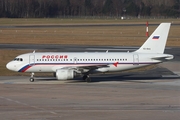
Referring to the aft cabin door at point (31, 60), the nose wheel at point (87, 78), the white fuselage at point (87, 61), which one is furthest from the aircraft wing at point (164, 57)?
the aft cabin door at point (31, 60)

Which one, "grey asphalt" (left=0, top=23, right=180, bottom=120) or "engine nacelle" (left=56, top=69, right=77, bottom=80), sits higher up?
"engine nacelle" (left=56, top=69, right=77, bottom=80)

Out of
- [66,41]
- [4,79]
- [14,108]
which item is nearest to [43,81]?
[4,79]

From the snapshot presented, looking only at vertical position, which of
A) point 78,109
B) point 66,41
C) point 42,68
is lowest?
point 78,109

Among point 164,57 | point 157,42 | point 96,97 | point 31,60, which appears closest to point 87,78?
point 31,60

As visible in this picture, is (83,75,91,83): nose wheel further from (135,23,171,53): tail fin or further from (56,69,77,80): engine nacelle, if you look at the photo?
(135,23,171,53): tail fin

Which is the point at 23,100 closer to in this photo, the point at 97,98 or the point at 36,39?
the point at 97,98

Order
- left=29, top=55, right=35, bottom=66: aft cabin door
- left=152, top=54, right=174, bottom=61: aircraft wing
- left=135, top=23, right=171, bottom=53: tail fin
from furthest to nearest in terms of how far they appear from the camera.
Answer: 1. left=135, top=23, right=171, bottom=53: tail fin
2. left=29, top=55, right=35, bottom=66: aft cabin door
3. left=152, top=54, right=174, bottom=61: aircraft wing

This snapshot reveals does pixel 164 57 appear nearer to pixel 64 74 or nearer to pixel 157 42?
pixel 157 42

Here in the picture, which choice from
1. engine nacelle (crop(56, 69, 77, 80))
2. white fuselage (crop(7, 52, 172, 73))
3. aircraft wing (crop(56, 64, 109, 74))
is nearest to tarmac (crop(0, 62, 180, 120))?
engine nacelle (crop(56, 69, 77, 80))

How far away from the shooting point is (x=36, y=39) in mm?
92500

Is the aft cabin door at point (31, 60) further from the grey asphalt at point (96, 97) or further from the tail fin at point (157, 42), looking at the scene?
the tail fin at point (157, 42)

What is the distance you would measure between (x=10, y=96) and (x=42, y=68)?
916 centimetres

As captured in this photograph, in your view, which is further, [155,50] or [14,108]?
→ [155,50]

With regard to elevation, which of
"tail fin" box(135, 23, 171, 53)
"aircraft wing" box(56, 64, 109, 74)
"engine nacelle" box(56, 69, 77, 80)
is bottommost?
"engine nacelle" box(56, 69, 77, 80)
